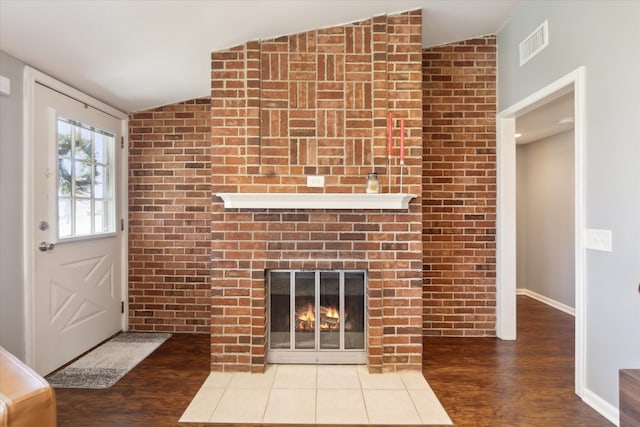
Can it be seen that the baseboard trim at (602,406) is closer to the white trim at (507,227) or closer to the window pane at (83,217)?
the white trim at (507,227)

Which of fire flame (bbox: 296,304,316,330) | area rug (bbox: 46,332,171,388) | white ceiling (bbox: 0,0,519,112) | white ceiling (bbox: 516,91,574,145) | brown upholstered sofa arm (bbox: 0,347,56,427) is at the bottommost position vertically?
area rug (bbox: 46,332,171,388)

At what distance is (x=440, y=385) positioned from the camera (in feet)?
8.05

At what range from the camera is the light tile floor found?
205 centimetres

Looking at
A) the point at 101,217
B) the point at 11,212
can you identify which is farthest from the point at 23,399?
the point at 101,217

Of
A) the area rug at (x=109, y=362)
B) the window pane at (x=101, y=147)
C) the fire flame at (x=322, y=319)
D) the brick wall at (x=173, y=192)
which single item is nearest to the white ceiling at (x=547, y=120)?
the fire flame at (x=322, y=319)

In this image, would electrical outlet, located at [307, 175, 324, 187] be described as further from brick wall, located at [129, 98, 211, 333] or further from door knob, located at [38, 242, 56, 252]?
door knob, located at [38, 242, 56, 252]

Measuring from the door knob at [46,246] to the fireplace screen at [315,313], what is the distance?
1530 millimetres

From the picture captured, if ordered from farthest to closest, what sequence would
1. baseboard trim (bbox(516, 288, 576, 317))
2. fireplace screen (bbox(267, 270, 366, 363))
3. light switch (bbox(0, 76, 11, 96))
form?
1. baseboard trim (bbox(516, 288, 576, 317))
2. fireplace screen (bbox(267, 270, 366, 363))
3. light switch (bbox(0, 76, 11, 96))

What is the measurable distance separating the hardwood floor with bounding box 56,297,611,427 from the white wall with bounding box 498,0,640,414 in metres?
0.33

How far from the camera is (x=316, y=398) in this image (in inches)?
89.3

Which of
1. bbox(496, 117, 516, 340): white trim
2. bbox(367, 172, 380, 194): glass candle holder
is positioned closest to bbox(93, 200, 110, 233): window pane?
A: bbox(367, 172, 380, 194): glass candle holder

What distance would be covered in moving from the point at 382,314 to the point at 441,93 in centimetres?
210

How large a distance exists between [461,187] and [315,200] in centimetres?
160

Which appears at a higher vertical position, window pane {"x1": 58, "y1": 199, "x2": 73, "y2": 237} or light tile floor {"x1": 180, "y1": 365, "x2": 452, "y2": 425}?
window pane {"x1": 58, "y1": 199, "x2": 73, "y2": 237}
